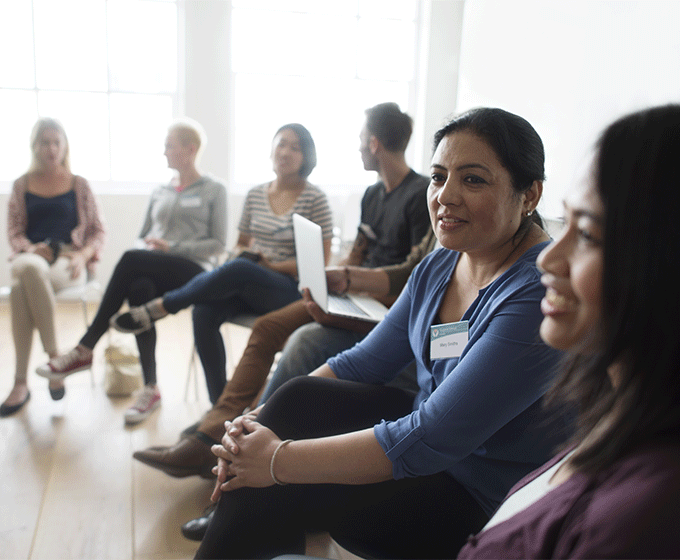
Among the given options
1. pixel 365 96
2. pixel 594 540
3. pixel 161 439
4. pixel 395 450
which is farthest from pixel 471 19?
pixel 594 540

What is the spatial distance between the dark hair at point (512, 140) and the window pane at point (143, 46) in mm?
4008

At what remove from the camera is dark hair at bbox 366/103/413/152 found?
2.26 metres

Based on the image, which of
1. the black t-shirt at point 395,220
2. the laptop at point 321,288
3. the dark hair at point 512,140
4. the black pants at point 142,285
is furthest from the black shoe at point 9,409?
the dark hair at point 512,140

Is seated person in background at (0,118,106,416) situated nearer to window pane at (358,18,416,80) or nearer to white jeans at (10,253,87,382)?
white jeans at (10,253,87,382)

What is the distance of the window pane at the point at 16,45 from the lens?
4238 mm

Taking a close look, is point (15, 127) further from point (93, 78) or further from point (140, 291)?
point (140, 291)

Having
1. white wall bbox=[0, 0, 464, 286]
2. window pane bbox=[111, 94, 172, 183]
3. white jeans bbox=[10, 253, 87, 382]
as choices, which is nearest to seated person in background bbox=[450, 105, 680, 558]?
white jeans bbox=[10, 253, 87, 382]

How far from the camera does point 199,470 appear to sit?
1.83 m

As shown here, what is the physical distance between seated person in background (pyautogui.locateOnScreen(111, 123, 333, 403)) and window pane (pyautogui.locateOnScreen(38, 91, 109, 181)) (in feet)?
7.98

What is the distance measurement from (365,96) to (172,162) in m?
2.63

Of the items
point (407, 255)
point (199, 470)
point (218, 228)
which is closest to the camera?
point (199, 470)

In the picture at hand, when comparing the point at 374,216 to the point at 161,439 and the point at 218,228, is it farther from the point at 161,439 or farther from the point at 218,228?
the point at 161,439

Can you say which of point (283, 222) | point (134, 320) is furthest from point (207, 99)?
point (134, 320)

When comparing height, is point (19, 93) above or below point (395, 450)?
above
